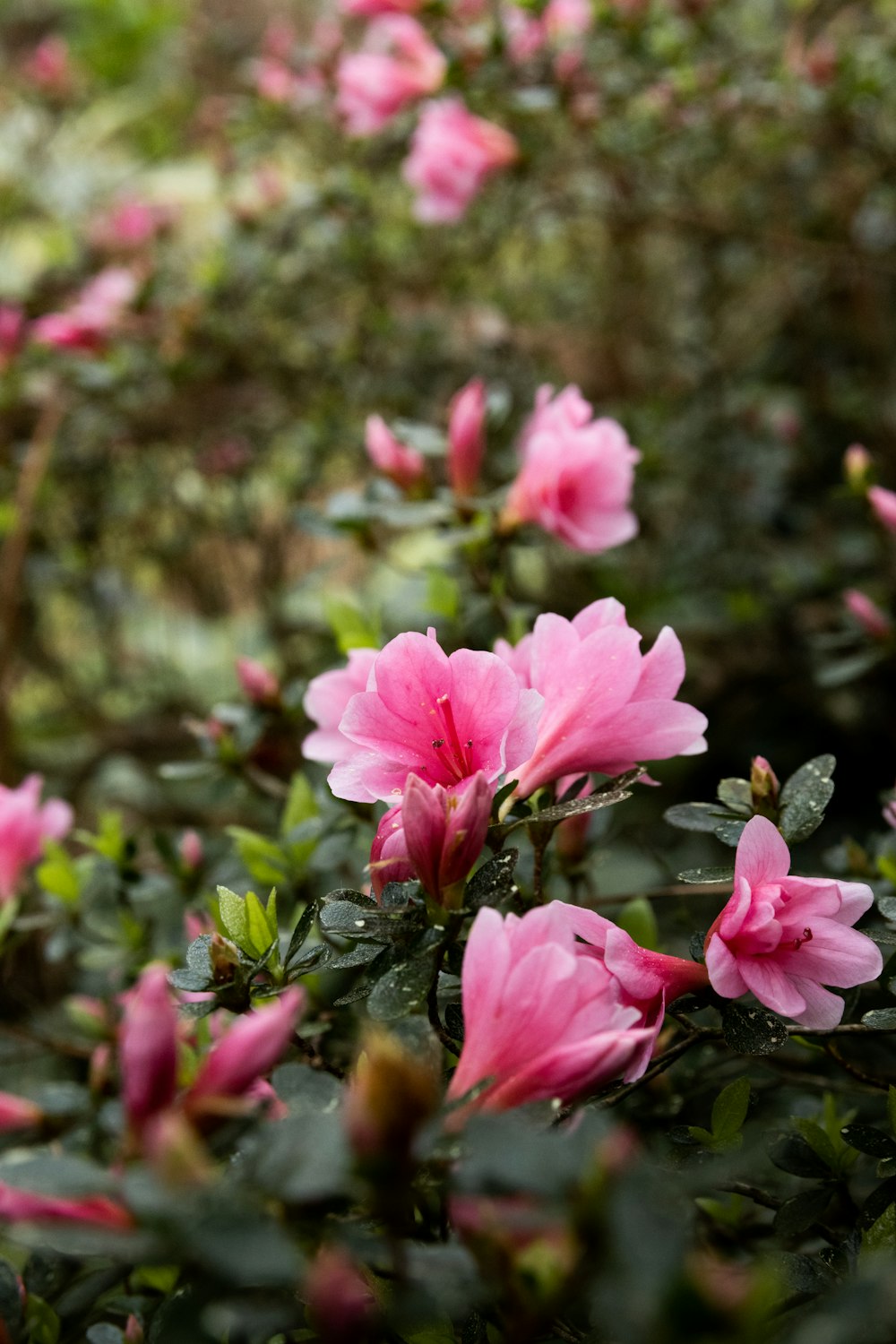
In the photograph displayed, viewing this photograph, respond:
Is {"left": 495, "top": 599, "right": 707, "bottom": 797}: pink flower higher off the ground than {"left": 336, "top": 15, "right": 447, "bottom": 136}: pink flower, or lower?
lower

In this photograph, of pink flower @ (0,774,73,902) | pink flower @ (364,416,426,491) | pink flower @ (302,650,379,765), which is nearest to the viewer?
pink flower @ (302,650,379,765)

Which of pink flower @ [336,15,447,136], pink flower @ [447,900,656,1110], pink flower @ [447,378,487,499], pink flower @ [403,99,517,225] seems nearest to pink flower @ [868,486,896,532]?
pink flower @ [447,378,487,499]

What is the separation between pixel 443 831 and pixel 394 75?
1564 mm

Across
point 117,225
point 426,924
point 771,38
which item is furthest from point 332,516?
point 771,38

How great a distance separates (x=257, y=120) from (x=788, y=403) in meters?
1.31

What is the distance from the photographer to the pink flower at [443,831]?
53 centimetres

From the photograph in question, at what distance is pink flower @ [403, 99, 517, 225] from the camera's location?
1614 mm

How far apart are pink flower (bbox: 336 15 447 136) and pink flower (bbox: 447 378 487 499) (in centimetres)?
89

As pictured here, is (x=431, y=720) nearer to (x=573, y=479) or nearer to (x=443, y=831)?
(x=443, y=831)

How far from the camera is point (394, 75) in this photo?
5.49ft

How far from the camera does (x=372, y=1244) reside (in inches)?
16.3

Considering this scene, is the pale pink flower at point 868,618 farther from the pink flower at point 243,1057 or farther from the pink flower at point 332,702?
the pink flower at point 243,1057

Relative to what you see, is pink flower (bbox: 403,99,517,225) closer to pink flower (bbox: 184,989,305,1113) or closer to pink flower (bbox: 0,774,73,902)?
pink flower (bbox: 0,774,73,902)

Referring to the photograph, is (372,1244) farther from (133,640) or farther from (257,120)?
(133,640)
